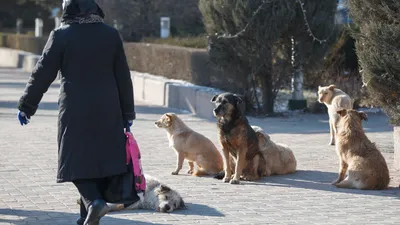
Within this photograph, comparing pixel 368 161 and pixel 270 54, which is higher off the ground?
pixel 270 54

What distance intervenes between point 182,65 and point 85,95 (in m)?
13.6

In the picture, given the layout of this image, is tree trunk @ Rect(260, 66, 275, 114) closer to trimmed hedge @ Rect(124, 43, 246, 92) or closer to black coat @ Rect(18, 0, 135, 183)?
trimmed hedge @ Rect(124, 43, 246, 92)

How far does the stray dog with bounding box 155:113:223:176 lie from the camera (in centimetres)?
1028

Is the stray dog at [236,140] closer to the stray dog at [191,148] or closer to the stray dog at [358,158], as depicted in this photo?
the stray dog at [191,148]

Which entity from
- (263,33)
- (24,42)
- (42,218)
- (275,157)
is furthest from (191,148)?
(24,42)

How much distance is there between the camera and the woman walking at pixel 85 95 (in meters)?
6.66

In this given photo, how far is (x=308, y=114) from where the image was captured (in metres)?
16.9

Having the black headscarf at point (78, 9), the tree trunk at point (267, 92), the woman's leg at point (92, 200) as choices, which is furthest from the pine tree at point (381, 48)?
the tree trunk at point (267, 92)

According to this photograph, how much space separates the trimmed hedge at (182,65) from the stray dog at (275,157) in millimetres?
6230

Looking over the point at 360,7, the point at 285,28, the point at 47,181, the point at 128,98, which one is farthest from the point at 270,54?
the point at 128,98

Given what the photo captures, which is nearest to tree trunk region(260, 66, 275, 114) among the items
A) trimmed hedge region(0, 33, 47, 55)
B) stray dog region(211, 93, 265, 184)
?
stray dog region(211, 93, 265, 184)

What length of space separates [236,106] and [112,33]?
322 cm

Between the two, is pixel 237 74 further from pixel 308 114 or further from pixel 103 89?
pixel 103 89

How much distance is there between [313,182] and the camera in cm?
1003
